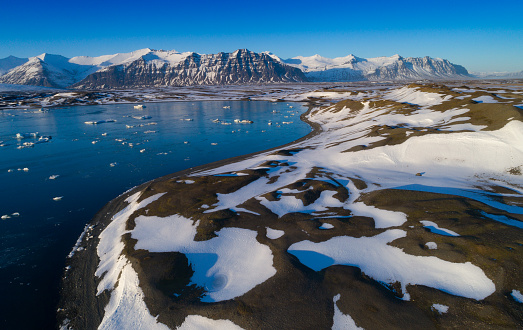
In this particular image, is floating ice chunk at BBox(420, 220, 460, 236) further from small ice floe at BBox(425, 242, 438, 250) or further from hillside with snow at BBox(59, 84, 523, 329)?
small ice floe at BBox(425, 242, 438, 250)

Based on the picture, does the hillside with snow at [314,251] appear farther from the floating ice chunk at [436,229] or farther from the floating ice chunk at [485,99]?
the floating ice chunk at [485,99]

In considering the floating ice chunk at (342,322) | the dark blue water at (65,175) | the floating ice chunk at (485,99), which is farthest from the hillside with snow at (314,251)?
the floating ice chunk at (485,99)

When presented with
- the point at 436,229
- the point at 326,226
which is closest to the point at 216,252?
the point at 326,226

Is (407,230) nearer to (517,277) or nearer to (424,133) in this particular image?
(517,277)

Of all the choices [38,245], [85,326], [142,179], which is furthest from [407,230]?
[142,179]

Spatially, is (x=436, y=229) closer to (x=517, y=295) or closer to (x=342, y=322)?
(x=517, y=295)

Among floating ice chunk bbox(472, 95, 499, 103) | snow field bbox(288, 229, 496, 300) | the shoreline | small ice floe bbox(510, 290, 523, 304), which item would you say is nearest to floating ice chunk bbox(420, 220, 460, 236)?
snow field bbox(288, 229, 496, 300)

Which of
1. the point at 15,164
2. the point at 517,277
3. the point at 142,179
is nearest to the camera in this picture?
the point at 517,277
